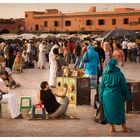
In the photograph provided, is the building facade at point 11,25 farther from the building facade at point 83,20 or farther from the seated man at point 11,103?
the seated man at point 11,103

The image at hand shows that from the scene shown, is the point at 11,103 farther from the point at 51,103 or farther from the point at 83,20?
the point at 83,20

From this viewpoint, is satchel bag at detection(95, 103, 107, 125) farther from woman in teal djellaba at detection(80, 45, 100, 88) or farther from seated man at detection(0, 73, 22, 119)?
woman in teal djellaba at detection(80, 45, 100, 88)

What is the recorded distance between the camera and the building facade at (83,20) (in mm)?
53625

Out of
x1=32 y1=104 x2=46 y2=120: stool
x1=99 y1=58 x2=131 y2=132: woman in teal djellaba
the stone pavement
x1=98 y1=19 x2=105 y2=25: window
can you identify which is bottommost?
the stone pavement

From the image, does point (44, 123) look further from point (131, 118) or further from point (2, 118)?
point (131, 118)

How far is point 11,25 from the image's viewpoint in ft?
206

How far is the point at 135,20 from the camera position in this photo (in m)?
53.4

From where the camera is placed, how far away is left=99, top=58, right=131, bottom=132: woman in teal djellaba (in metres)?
8.62

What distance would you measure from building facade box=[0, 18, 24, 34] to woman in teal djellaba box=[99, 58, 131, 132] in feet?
172

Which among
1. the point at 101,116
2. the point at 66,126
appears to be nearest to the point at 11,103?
the point at 66,126

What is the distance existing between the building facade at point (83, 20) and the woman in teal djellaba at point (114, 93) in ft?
145

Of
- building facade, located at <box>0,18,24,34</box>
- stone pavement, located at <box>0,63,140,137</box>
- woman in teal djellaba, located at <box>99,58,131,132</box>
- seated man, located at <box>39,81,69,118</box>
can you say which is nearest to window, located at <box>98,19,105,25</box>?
building facade, located at <box>0,18,24,34</box>

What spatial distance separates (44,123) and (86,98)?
2209mm

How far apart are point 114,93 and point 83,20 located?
4774 cm
